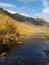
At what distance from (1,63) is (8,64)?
6.03ft

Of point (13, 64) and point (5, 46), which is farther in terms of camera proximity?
point (5, 46)

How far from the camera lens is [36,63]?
3731 cm

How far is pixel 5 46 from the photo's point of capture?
55.1m

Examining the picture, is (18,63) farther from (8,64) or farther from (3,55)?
(3,55)

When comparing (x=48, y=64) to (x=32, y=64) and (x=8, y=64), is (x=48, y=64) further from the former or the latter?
(x=8, y=64)

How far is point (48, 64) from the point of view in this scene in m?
36.1

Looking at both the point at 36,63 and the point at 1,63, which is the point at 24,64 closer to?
the point at 36,63

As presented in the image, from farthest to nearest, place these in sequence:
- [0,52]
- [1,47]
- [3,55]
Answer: [1,47] < [0,52] < [3,55]

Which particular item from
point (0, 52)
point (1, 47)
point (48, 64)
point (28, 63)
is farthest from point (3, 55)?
point (48, 64)

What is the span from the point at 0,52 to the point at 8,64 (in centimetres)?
1309

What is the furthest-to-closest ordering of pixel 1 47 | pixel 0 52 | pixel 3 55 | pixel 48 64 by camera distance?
pixel 1 47 < pixel 0 52 < pixel 3 55 < pixel 48 64

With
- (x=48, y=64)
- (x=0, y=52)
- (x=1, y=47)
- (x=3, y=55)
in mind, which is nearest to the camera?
(x=48, y=64)

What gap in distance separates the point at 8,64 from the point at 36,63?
6.38 metres

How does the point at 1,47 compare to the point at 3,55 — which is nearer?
the point at 3,55
